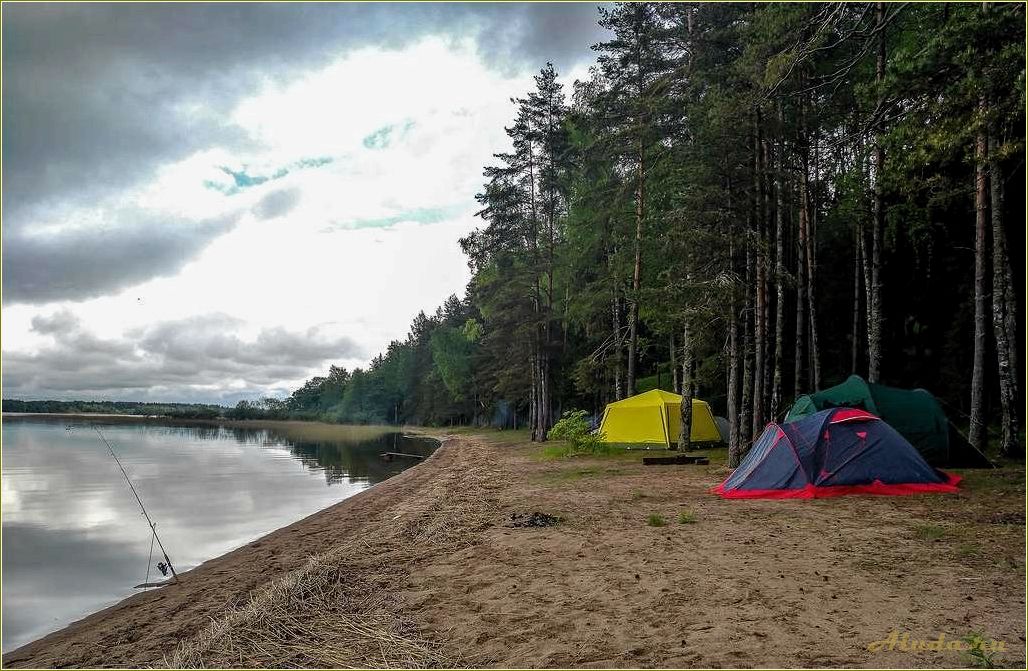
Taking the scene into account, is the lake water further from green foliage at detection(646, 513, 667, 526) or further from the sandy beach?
green foliage at detection(646, 513, 667, 526)

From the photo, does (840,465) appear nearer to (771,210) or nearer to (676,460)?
(676,460)

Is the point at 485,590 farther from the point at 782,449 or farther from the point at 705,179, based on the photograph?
the point at 705,179

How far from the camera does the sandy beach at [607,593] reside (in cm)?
422

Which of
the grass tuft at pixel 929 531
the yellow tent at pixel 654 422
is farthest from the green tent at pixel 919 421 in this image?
the yellow tent at pixel 654 422

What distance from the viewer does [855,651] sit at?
13.0ft

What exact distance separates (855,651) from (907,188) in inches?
268

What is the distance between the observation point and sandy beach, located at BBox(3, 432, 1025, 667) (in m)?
4.22

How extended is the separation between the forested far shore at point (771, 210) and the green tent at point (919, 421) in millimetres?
1205

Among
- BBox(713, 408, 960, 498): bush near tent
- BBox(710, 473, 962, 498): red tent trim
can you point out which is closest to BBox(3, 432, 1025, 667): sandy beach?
BBox(710, 473, 962, 498): red tent trim

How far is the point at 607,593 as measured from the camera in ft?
17.7

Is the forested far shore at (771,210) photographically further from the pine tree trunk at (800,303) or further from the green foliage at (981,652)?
the green foliage at (981,652)

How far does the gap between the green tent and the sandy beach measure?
2.42 meters

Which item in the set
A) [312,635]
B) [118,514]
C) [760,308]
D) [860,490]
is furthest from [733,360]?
[118,514]

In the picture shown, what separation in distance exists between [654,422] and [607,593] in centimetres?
1547
